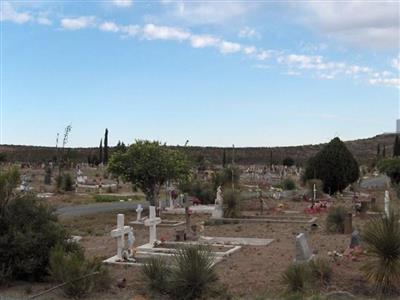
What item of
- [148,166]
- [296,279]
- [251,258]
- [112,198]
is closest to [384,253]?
[296,279]

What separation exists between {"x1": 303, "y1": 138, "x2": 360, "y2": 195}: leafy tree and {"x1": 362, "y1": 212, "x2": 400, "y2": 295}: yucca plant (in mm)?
22559

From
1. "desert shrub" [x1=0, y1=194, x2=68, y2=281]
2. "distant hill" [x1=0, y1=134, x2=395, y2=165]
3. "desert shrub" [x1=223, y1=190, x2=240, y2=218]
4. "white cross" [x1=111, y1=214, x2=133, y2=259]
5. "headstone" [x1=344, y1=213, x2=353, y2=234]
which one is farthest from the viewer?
"distant hill" [x1=0, y1=134, x2=395, y2=165]

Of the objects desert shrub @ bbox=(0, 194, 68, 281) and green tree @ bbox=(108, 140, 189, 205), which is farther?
green tree @ bbox=(108, 140, 189, 205)

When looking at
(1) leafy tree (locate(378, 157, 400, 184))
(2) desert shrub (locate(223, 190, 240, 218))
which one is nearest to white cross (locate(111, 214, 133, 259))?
(2) desert shrub (locate(223, 190, 240, 218))

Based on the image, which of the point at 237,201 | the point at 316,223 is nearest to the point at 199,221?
the point at 237,201

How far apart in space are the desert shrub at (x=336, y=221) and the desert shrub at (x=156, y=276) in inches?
342

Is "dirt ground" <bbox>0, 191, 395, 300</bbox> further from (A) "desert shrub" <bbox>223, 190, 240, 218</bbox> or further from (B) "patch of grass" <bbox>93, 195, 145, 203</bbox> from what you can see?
(B) "patch of grass" <bbox>93, 195, 145, 203</bbox>

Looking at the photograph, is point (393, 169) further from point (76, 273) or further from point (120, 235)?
point (76, 273)

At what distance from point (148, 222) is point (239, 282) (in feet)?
16.8

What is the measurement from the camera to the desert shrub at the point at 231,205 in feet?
75.2

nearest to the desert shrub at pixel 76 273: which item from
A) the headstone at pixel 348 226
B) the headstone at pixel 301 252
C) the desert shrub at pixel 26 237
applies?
the desert shrub at pixel 26 237

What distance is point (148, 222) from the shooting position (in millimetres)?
15469

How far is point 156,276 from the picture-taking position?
32.5ft

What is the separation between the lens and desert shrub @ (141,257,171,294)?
9727mm
